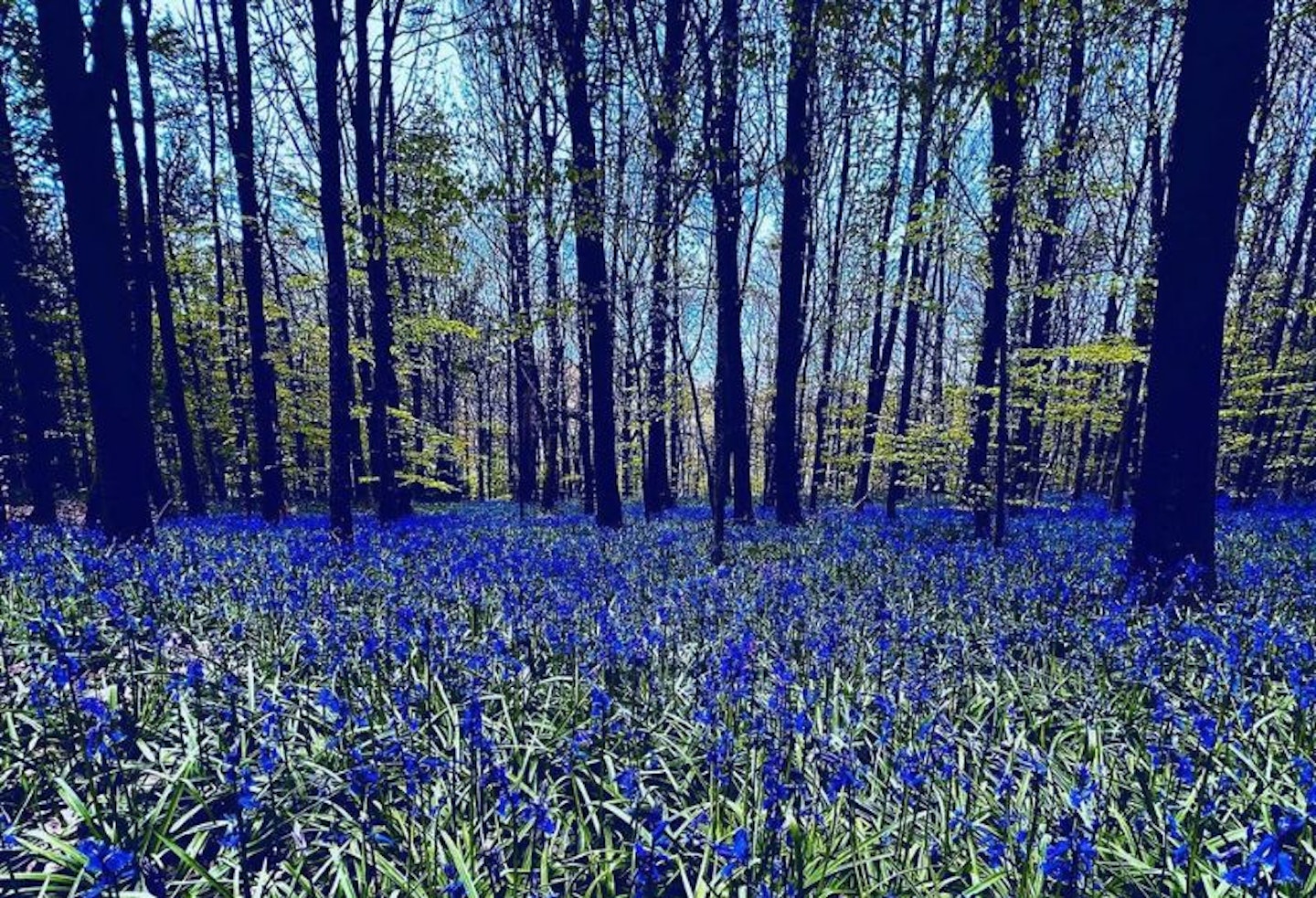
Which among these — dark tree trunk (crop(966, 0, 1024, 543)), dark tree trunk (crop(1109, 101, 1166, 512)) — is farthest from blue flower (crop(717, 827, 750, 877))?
dark tree trunk (crop(1109, 101, 1166, 512))

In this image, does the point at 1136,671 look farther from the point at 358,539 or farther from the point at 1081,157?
the point at 1081,157

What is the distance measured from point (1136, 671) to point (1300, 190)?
2636cm

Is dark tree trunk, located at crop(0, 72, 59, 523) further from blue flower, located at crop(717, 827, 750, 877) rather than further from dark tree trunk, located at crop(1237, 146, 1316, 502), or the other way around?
dark tree trunk, located at crop(1237, 146, 1316, 502)

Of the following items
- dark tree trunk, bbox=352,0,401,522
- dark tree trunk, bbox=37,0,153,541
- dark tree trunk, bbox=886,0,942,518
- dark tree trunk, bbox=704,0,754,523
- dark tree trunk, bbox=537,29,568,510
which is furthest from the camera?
dark tree trunk, bbox=537,29,568,510

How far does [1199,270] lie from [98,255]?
37.5 ft

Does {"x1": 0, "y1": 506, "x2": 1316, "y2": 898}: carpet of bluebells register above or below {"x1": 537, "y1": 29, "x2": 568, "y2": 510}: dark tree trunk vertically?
below

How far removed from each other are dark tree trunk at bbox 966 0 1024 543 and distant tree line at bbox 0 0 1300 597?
91 mm

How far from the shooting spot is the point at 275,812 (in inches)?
119

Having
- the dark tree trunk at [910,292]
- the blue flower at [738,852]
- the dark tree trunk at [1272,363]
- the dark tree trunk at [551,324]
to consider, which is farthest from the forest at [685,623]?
the dark tree trunk at [1272,363]

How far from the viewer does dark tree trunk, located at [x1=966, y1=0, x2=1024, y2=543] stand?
9.22 meters

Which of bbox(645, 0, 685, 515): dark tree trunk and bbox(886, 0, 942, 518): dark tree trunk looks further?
bbox(886, 0, 942, 518): dark tree trunk

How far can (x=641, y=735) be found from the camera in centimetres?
384

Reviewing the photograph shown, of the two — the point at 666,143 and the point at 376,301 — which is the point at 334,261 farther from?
the point at 666,143

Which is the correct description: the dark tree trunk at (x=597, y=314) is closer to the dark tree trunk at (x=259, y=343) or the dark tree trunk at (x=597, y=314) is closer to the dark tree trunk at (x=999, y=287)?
the dark tree trunk at (x=999, y=287)
